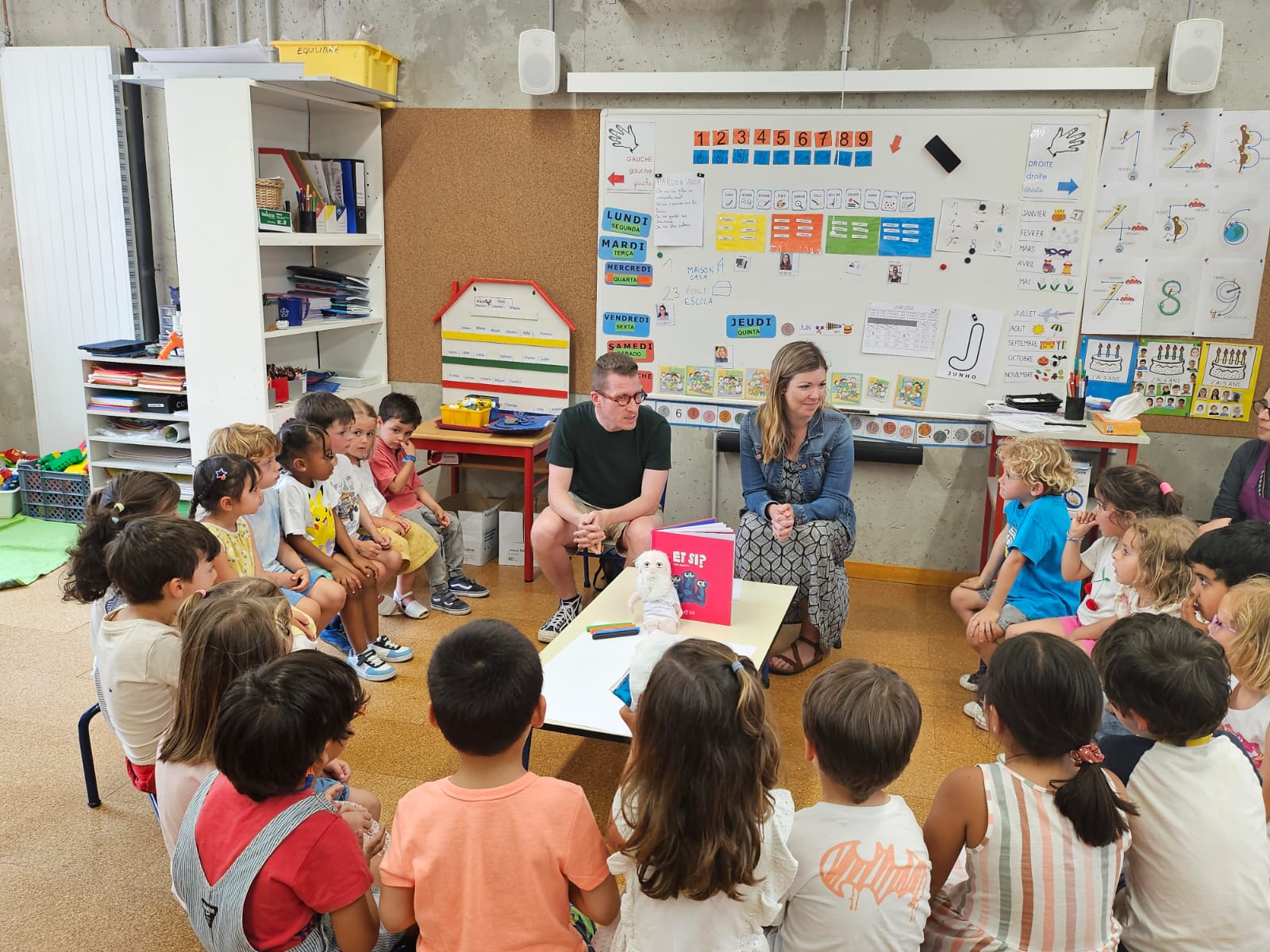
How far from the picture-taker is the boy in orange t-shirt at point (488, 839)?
1.47 meters

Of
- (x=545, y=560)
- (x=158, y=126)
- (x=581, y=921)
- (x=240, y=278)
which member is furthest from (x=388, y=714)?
(x=158, y=126)

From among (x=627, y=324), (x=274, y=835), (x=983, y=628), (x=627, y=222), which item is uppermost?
(x=627, y=222)

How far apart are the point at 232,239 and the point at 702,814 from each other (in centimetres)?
341

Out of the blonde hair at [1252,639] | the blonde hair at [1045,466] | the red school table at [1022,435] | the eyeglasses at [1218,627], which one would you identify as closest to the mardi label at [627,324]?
the red school table at [1022,435]

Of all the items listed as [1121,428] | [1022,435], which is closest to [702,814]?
[1022,435]

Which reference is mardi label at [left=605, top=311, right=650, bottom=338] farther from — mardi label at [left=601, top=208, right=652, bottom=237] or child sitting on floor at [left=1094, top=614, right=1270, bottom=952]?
child sitting on floor at [left=1094, top=614, right=1270, bottom=952]

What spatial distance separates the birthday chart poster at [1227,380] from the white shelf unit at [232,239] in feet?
12.4

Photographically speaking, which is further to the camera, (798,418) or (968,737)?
(798,418)

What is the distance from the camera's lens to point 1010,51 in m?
3.95

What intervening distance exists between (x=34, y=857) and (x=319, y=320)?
2.71 m

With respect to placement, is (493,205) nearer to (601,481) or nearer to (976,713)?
(601,481)

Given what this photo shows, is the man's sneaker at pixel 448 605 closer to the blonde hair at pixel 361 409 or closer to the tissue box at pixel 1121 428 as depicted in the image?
the blonde hair at pixel 361 409

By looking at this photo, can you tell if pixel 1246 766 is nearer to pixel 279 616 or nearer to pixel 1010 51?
pixel 279 616

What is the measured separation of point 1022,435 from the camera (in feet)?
12.2
